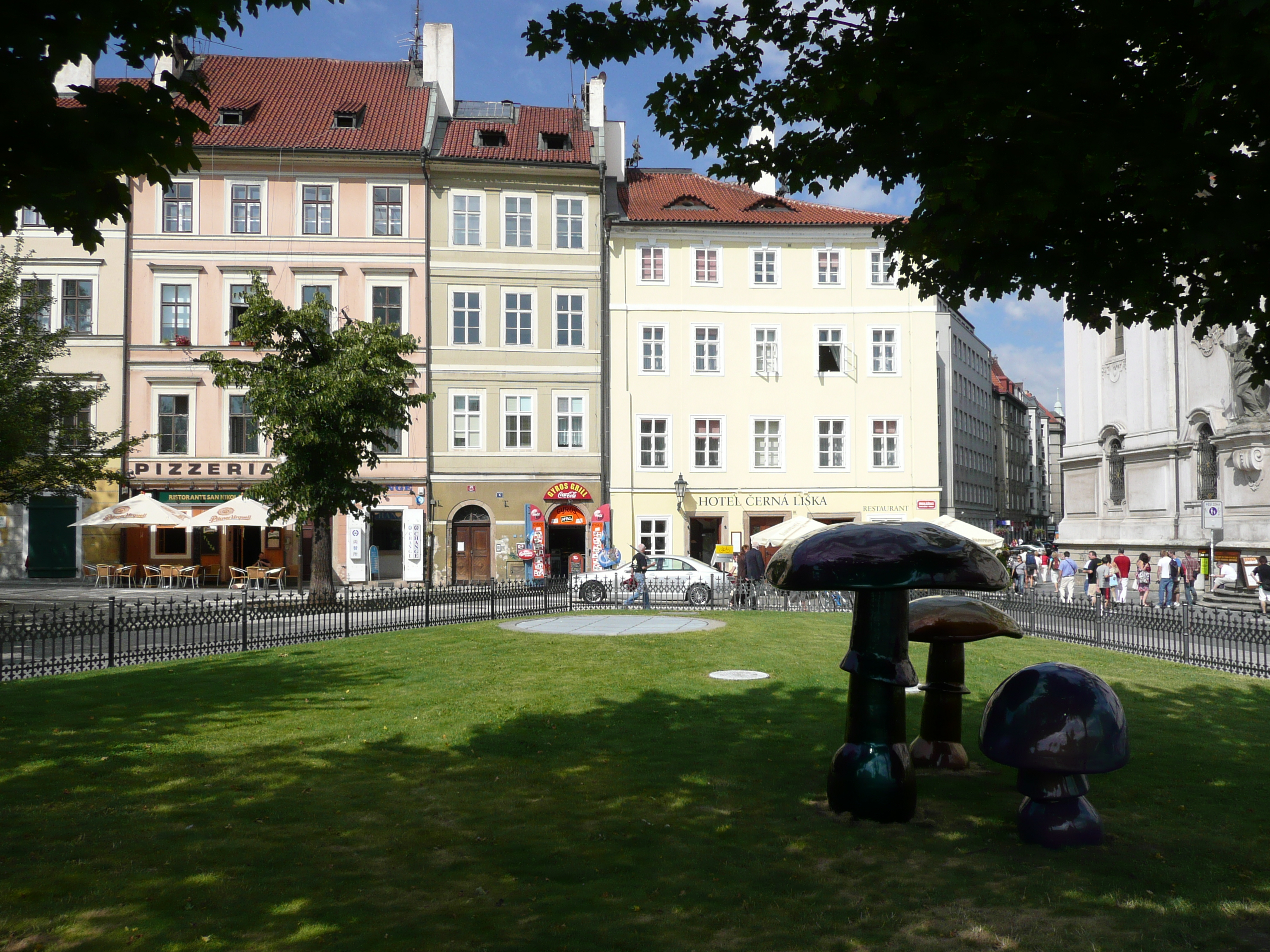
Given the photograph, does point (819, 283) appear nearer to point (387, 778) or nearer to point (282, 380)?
point (282, 380)

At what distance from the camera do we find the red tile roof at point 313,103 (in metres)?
36.8

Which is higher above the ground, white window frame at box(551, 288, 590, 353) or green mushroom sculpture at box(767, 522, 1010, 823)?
white window frame at box(551, 288, 590, 353)

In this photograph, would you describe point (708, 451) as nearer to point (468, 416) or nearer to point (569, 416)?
point (569, 416)

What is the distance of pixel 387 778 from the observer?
7.79m

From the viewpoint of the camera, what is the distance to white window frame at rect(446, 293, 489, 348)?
121ft

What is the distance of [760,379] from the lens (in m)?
39.0

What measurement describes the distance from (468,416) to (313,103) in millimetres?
14815

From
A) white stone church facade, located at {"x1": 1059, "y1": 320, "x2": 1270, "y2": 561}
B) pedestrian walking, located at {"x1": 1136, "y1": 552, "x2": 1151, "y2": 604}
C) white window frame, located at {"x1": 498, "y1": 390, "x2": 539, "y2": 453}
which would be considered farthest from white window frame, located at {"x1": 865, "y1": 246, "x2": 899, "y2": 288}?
pedestrian walking, located at {"x1": 1136, "y1": 552, "x2": 1151, "y2": 604}

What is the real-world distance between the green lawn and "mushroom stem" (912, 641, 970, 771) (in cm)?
23

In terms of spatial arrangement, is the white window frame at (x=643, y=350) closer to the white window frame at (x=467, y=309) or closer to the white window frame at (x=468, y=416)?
the white window frame at (x=467, y=309)

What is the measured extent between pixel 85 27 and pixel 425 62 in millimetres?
39675

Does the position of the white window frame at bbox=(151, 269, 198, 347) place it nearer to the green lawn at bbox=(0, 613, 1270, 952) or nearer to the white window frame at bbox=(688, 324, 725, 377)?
the white window frame at bbox=(688, 324, 725, 377)

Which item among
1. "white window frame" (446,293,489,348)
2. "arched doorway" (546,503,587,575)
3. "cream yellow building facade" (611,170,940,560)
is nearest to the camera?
→ "white window frame" (446,293,489,348)

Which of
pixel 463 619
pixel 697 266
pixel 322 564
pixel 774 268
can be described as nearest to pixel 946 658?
pixel 463 619
